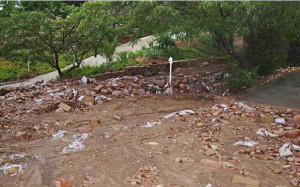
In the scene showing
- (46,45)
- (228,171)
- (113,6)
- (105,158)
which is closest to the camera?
(228,171)

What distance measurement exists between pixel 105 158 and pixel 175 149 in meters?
1.07

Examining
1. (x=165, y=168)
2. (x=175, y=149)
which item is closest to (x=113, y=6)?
(x=175, y=149)

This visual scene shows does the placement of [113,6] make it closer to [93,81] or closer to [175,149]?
[93,81]

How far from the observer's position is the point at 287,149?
4.70m

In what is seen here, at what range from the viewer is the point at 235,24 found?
8.23 m

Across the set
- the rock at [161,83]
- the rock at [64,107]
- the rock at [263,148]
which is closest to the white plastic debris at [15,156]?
the rock at [64,107]

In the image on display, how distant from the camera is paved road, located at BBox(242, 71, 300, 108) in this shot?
24.1ft

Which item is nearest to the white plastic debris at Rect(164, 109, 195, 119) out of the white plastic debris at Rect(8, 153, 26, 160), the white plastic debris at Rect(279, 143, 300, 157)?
the white plastic debris at Rect(279, 143, 300, 157)

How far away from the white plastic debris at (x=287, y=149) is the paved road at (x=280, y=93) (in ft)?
7.99

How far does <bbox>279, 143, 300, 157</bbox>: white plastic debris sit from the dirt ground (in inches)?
6.5

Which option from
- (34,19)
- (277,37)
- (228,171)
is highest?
(34,19)

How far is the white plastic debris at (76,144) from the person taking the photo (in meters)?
4.93

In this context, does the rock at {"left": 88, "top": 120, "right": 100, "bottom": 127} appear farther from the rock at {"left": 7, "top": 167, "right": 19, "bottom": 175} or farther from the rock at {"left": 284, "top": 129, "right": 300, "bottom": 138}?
the rock at {"left": 284, "top": 129, "right": 300, "bottom": 138}

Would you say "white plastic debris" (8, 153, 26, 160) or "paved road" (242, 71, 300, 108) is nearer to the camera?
"white plastic debris" (8, 153, 26, 160)
